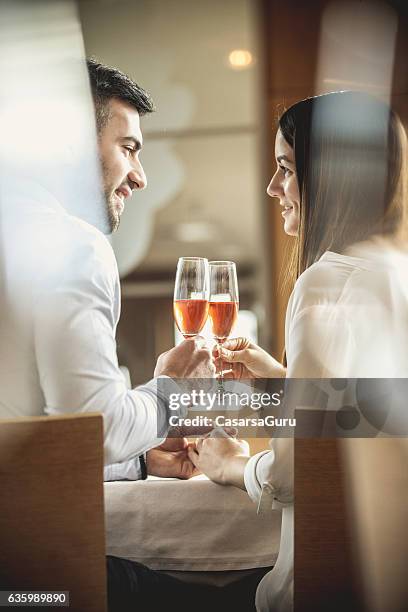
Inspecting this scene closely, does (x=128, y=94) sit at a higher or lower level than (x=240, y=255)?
higher

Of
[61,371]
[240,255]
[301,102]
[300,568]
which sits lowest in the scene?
[300,568]

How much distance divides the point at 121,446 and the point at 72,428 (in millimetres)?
116

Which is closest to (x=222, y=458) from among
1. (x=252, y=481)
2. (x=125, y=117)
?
(x=252, y=481)

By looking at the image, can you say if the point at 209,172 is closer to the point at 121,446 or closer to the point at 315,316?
the point at 315,316

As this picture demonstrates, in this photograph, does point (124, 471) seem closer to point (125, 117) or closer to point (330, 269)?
point (330, 269)

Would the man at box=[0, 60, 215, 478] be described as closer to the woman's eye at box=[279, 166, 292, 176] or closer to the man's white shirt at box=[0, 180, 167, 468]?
the man's white shirt at box=[0, 180, 167, 468]

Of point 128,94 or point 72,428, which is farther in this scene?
point 128,94

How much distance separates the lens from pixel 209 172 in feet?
3.94

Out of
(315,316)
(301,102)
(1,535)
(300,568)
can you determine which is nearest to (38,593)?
(1,535)

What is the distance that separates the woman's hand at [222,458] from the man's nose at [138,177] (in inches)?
17.4

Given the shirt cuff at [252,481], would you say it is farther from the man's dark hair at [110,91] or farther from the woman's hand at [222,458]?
the man's dark hair at [110,91]

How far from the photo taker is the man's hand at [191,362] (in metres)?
1.18

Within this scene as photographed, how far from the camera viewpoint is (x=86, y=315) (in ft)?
3.77

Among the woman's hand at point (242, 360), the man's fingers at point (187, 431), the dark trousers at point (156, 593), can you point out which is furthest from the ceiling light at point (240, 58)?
the dark trousers at point (156, 593)
